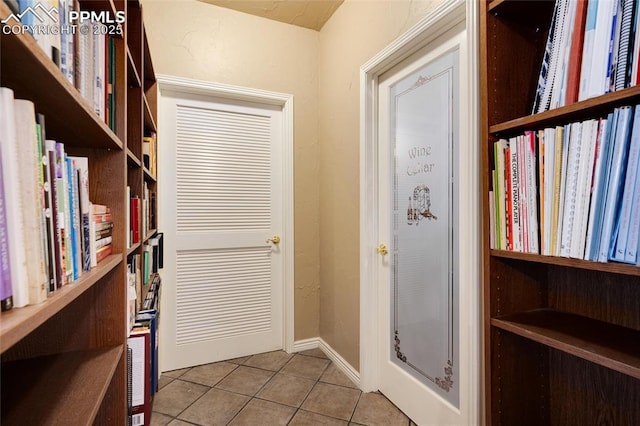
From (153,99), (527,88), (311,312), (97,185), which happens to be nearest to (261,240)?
(311,312)

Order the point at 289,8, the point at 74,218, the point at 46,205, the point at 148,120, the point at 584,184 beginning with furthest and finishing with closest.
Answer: the point at 289,8 → the point at 148,120 → the point at 584,184 → the point at 74,218 → the point at 46,205

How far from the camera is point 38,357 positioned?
92 cm

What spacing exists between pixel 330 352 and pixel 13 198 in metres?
2.40

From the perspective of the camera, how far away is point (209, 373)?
2287 mm

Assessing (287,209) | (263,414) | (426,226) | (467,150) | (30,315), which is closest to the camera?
(30,315)

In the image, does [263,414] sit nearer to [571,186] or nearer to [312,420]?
[312,420]

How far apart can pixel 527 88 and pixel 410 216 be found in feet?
2.80

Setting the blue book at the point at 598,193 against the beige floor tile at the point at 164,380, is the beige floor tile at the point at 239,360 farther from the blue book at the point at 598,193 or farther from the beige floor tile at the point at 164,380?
the blue book at the point at 598,193

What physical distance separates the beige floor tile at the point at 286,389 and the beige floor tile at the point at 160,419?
1.68 ft

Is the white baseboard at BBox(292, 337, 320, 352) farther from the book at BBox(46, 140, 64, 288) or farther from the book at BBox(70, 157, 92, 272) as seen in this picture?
the book at BBox(46, 140, 64, 288)

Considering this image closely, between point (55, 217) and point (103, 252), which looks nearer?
point (55, 217)

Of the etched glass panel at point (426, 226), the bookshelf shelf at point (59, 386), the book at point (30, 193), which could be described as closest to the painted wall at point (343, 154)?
the etched glass panel at point (426, 226)

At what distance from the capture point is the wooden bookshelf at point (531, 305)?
98 cm

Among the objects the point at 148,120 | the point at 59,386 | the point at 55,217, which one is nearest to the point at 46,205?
the point at 55,217
